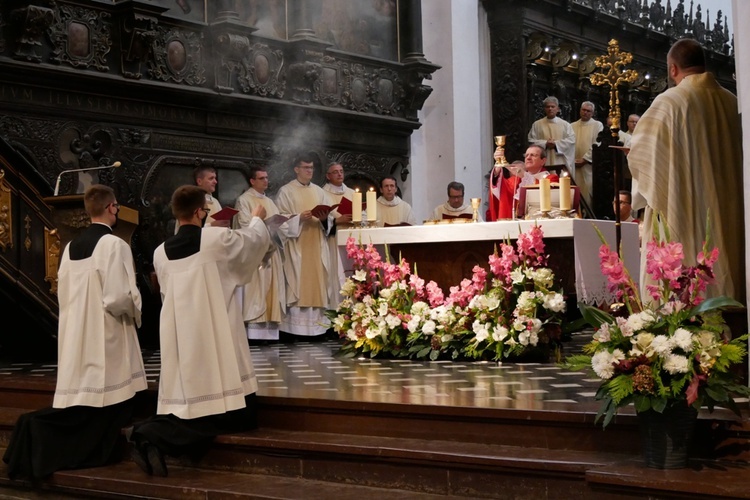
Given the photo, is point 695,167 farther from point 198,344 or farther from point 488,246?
point 198,344

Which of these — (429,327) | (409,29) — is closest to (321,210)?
(429,327)

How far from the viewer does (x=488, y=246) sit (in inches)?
348

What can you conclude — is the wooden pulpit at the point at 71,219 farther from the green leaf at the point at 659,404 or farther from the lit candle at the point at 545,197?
the green leaf at the point at 659,404

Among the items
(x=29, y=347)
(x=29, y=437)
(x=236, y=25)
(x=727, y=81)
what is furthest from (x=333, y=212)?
(x=727, y=81)

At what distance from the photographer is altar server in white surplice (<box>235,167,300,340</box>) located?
11.2 m

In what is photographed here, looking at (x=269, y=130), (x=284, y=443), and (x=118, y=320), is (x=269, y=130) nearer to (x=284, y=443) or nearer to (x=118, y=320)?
(x=118, y=320)

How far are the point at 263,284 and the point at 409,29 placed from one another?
4.83 m

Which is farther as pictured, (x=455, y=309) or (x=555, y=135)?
(x=555, y=135)

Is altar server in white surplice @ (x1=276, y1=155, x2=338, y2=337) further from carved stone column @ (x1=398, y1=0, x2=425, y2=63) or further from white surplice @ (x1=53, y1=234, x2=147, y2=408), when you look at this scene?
white surplice @ (x1=53, y1=234, x2=147, y2=408)

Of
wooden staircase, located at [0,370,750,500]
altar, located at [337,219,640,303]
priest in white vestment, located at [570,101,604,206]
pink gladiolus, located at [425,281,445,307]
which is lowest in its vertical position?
wooden staircase, located at [0,370,750,500]

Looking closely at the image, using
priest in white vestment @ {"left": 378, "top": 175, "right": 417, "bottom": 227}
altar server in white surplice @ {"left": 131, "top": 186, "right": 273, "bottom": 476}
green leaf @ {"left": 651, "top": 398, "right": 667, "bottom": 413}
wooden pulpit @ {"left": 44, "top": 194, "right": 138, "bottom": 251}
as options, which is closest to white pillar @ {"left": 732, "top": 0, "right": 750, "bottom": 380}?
green leaf @ {"left": 651, "top": 398, "right": 667, "bottom": 413}

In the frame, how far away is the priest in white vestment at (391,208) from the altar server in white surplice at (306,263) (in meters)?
0.95

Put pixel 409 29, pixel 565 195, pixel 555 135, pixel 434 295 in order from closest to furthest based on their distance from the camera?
pixel 565 195 < pixel 434 295 < pixel 409 29 < pixel 555 135

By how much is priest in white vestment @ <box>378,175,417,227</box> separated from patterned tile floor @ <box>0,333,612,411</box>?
3502 mm
